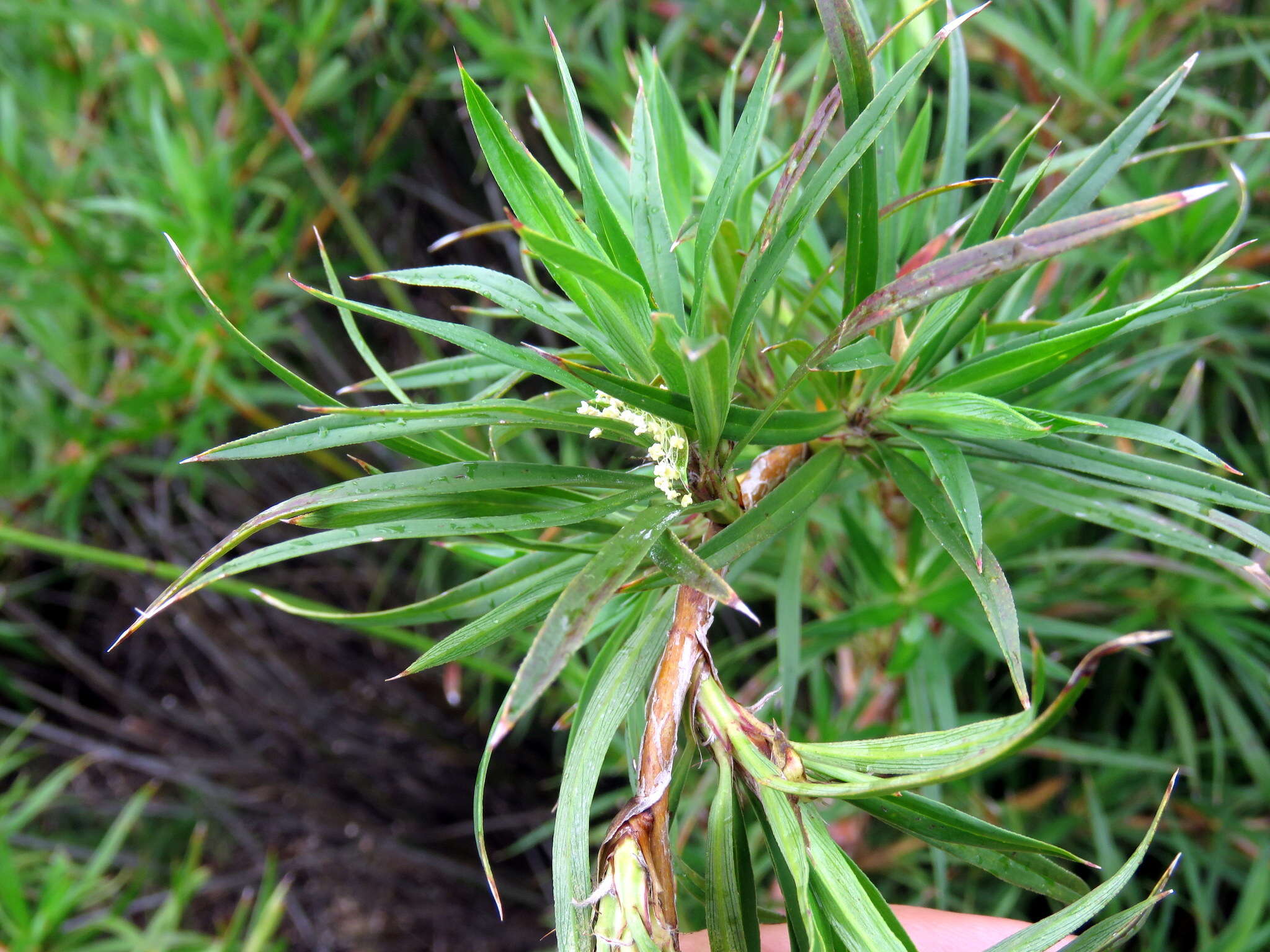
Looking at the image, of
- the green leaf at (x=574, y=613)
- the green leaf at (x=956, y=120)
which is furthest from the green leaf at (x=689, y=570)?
the green leaf at (x=956, y=120)

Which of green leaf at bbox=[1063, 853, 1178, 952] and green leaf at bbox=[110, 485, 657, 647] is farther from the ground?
green leaf at bbox=[110, 485, 657, 647]

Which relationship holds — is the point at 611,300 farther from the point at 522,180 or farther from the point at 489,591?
the point at 489,591

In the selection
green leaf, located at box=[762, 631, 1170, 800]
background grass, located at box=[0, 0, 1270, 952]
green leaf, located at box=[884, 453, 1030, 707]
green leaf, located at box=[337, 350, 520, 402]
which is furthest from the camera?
background grass, located at box=[0, 0, 1270, 952]

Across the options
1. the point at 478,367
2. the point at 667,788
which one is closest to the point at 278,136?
the point at 478,367

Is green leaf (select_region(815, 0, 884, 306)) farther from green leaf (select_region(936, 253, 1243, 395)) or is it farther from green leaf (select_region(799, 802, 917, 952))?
green leaf (select_region(799, 802, 917, 952))

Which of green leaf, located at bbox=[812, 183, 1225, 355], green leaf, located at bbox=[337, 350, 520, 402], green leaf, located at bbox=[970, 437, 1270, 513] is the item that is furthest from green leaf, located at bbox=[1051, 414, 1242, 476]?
green leaf, located at bbox=[337, 350, 520, 402]

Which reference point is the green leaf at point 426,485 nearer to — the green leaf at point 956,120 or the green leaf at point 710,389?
the green leaf at point 710,389

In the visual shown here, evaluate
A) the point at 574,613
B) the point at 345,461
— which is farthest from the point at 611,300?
the point at 345,461
